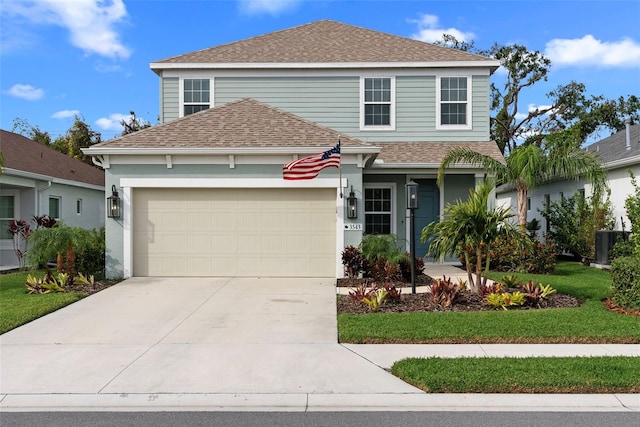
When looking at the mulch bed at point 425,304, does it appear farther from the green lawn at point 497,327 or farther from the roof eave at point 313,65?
the roof eave at point 313,65

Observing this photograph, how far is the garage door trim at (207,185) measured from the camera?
12195 mm

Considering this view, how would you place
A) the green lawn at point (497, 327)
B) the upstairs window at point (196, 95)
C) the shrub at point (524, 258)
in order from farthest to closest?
the upstairs window at point (196, 95), the shrub at point (524, 258), the green lawn at point (497, 327)

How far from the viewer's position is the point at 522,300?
8.76m

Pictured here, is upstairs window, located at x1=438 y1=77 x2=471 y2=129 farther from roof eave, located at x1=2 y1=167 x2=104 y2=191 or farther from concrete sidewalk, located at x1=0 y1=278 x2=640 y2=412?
roof eave, located at x1=2 y1=167 x2=104 y2=191

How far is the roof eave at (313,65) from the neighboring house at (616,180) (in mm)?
4715

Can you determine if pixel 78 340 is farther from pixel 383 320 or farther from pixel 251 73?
pixel 251 73

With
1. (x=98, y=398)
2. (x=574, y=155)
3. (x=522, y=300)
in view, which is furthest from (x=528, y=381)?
(x=574, y=155)

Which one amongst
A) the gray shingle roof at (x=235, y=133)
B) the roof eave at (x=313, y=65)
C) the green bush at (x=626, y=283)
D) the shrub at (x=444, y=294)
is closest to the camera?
the green bush at (x=626, y=283)

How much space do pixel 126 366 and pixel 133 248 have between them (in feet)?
22.5

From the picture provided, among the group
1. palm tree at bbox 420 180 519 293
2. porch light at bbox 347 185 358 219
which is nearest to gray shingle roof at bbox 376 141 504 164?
porch light at bbox 347 185 358 219

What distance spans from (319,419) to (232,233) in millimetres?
8344

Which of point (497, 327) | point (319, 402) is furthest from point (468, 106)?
point (319, 402)

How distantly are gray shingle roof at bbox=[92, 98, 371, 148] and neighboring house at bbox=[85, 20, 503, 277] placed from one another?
5 cm

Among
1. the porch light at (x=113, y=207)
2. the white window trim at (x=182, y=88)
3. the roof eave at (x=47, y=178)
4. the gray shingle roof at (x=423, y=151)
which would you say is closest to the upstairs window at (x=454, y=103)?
the gray shingle roof at (x=423, y=151)
